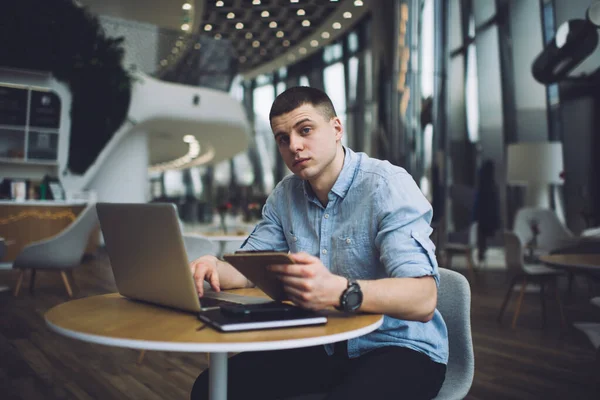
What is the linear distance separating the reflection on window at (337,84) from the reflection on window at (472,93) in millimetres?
4085

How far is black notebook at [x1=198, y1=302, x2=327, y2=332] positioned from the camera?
109 cm

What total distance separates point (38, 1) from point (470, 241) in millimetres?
7715

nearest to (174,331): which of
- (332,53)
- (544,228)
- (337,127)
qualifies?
(337,127)

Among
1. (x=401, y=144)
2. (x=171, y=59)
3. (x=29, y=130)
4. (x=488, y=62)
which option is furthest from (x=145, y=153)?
(x=488, y=62)

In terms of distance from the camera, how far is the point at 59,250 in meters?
5.41

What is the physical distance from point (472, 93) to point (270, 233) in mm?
9033

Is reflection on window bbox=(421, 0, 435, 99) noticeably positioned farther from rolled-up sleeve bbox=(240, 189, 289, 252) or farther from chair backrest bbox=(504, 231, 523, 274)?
rolled-up sleeve bbox=(240, 189, 289, 252)

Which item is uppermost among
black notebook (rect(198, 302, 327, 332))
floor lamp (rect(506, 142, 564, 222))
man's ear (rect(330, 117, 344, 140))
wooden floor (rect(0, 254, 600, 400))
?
A: floor lamp (rect(506, 142, 564, 222))

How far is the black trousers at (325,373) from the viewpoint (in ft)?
4.28

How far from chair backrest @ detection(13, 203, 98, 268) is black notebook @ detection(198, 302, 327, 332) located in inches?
186

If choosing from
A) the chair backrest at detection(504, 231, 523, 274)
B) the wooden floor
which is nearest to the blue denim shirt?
the wooden floor

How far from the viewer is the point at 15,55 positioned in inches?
337

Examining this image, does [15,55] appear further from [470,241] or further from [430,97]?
[470,241]

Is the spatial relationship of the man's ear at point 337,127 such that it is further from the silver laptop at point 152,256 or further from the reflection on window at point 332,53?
the reflection on window at point 332,53
